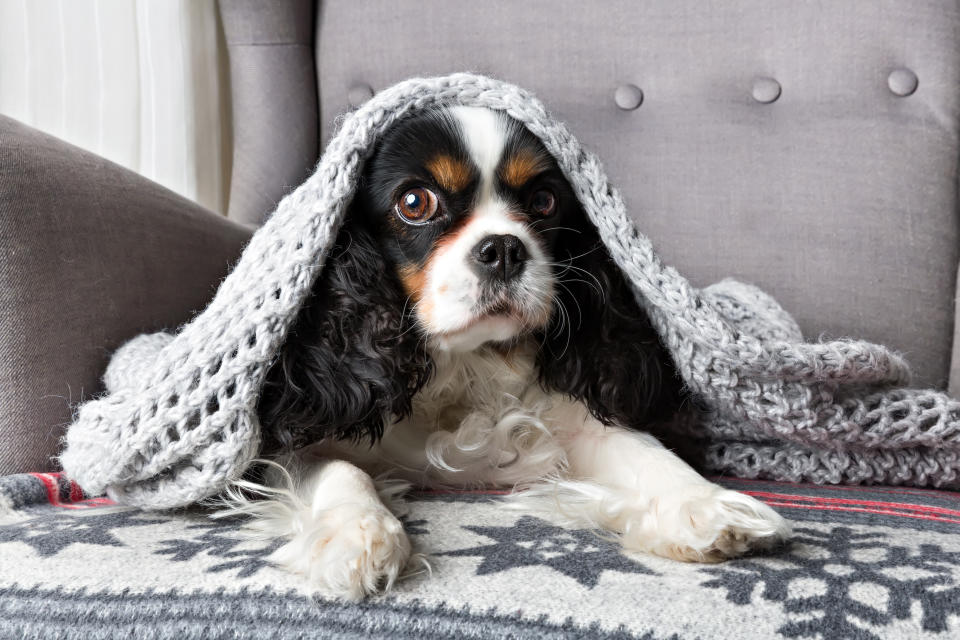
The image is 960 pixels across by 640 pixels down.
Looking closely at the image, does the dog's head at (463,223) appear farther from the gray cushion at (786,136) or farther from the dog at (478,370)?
the gray cushion at (786,136)

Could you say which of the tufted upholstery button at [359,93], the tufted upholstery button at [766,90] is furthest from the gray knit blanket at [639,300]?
the tufted upholstery button at [359,93]

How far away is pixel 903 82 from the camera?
152 centimetres

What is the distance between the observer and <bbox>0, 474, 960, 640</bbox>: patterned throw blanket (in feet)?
1.98

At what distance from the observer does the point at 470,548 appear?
0.75m

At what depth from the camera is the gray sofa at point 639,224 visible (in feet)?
2.08

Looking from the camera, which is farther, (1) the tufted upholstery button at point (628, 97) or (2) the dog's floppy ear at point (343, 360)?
(1) the tufted upholstery button at point (628, 97)

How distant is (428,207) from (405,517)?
39cm

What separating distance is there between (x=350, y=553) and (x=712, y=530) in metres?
0.35

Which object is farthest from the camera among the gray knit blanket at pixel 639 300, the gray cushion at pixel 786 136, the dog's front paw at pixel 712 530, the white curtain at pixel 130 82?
the white curtain at pixel 130 82

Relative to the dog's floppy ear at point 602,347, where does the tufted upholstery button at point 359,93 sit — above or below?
above

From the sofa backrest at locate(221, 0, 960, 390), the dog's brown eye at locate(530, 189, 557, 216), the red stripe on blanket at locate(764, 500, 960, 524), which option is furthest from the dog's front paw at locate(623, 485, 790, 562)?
the sofa backrest at locate(221, 0, 960, 390)

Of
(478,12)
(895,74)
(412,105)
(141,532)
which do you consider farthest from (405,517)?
(895,74)

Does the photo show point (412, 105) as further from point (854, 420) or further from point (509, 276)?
point (854, 420)

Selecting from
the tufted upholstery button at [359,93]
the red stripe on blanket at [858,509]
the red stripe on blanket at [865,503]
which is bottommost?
the red stripe on blanket at [865,503]
